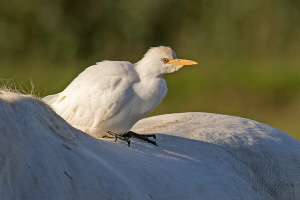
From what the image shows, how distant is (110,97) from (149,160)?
0.89 meters

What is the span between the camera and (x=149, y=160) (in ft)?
9.90

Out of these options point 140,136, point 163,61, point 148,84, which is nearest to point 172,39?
point 163,61

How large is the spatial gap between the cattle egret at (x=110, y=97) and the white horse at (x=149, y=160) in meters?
0.14

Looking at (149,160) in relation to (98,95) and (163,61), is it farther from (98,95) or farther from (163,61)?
(163,61)

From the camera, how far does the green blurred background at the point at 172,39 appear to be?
38.8ft

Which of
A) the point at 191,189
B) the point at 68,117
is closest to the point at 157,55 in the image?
the point at 68,117

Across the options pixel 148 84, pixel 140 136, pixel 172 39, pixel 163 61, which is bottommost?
pixel 140 136

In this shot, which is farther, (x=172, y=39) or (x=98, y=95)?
(x=172, y=39)

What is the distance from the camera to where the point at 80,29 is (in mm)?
12906

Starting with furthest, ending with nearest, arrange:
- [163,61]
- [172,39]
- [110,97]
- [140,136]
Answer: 1. [172,39]
2. [163,61]
3. [110,97]
4. [140,136]

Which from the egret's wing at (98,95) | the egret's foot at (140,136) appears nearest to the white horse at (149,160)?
the egret's foot at (140,136)

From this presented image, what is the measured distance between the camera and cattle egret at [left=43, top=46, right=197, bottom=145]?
3816mm

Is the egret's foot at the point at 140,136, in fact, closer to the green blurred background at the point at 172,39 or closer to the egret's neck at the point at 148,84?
the egret's neck at the point at 148,84

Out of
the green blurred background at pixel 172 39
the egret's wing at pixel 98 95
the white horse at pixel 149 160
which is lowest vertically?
the white horse at pixel 149 160
